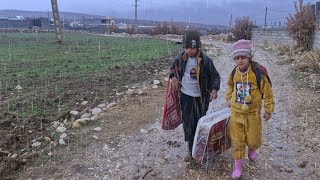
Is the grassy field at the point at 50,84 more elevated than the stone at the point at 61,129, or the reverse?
the grassy field at the point at 50,84

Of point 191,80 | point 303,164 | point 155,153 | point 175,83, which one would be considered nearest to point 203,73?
point 191,80

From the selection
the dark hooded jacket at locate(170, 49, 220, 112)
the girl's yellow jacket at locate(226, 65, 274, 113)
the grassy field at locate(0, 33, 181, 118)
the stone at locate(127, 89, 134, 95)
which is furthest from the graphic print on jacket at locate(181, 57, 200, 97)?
the stone at locate(127, 89, 134, 95)

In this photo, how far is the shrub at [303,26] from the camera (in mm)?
18938

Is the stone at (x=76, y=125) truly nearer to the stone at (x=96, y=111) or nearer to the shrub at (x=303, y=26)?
the stone at (x=96, y=111)

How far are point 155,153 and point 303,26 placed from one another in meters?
16.4

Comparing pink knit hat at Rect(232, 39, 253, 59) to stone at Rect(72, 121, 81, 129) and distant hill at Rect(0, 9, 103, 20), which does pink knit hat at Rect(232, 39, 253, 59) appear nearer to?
stone at Rect(72, 121, 81, 129)

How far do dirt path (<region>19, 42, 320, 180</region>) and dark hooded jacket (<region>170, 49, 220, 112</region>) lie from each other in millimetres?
856

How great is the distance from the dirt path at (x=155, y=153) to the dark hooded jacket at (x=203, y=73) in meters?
0.86

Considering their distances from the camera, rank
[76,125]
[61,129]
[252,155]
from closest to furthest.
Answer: [252,155]
[61,129]
[76,125]

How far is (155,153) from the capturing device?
5.12 m

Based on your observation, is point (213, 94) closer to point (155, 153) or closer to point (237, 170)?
point (237, 170)

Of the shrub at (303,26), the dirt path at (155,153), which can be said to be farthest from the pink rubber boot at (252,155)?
the shrub at (303,26)

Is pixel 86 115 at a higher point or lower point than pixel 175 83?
lower

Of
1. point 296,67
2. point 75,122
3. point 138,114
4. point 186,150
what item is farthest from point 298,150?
point 296,67
